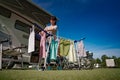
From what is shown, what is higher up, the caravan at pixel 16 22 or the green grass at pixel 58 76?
the caravan at pixel 16 22

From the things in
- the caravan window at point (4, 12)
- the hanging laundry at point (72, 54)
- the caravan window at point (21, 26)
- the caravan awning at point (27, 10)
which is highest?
the caravan awning at point (27, 10)

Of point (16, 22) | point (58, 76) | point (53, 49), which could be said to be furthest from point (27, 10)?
point (58, 76)

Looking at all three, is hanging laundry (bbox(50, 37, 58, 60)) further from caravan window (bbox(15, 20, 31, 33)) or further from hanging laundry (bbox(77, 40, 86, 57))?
caravan window (bbox(15, 20, 31, 33))

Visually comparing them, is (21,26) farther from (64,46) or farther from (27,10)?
(64,46)

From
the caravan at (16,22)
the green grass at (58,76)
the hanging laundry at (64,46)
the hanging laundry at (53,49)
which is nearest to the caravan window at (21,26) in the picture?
the caravan at (16,22)

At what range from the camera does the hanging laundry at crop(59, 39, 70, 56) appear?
15.1 feet

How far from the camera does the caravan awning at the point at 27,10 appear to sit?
14562 mm

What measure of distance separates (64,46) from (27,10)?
1313cm

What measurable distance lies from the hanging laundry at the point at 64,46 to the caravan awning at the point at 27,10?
36.0ft

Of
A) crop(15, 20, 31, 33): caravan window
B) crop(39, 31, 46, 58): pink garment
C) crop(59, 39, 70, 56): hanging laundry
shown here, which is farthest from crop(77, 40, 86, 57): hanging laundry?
crop(15, 20, 31, 33): caravan window

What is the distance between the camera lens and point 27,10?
16781 mm

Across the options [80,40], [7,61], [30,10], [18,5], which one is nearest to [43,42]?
[80,40]

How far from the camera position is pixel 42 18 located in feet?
64.8

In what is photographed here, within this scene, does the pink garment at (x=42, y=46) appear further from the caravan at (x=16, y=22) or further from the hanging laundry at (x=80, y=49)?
the caravan at (x=16, y=22)
